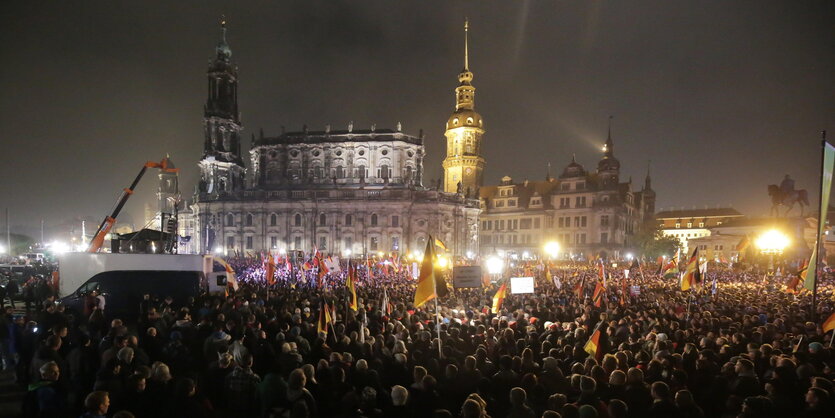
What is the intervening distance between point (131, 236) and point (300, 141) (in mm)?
44161

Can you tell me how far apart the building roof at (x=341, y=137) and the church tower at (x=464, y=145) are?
10983 mm

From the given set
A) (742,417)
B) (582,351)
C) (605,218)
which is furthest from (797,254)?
(742,417)

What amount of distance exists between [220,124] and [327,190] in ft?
77.3

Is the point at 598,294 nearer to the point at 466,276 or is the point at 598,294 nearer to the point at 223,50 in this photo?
the point at 466,276

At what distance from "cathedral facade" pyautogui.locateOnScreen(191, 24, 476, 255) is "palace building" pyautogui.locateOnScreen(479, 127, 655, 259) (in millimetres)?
6750

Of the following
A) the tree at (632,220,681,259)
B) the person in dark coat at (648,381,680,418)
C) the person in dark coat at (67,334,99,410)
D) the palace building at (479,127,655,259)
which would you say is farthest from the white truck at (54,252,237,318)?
the tree at (632,220,681,259)

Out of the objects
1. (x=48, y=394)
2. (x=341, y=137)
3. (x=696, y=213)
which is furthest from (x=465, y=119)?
(x=48, y=394)

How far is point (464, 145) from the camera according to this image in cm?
8231

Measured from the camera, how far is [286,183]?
74.3 m

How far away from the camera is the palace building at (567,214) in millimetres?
68000

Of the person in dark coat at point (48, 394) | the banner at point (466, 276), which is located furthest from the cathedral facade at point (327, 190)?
the person in dark coat at point (48, 394)

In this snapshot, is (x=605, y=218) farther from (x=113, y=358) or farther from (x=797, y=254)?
(x=113, y=358)

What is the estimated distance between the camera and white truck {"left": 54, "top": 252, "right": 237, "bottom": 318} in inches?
657

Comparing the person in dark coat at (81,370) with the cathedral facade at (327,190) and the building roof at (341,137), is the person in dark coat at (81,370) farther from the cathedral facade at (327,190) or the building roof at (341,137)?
the building roof at (341,137)
